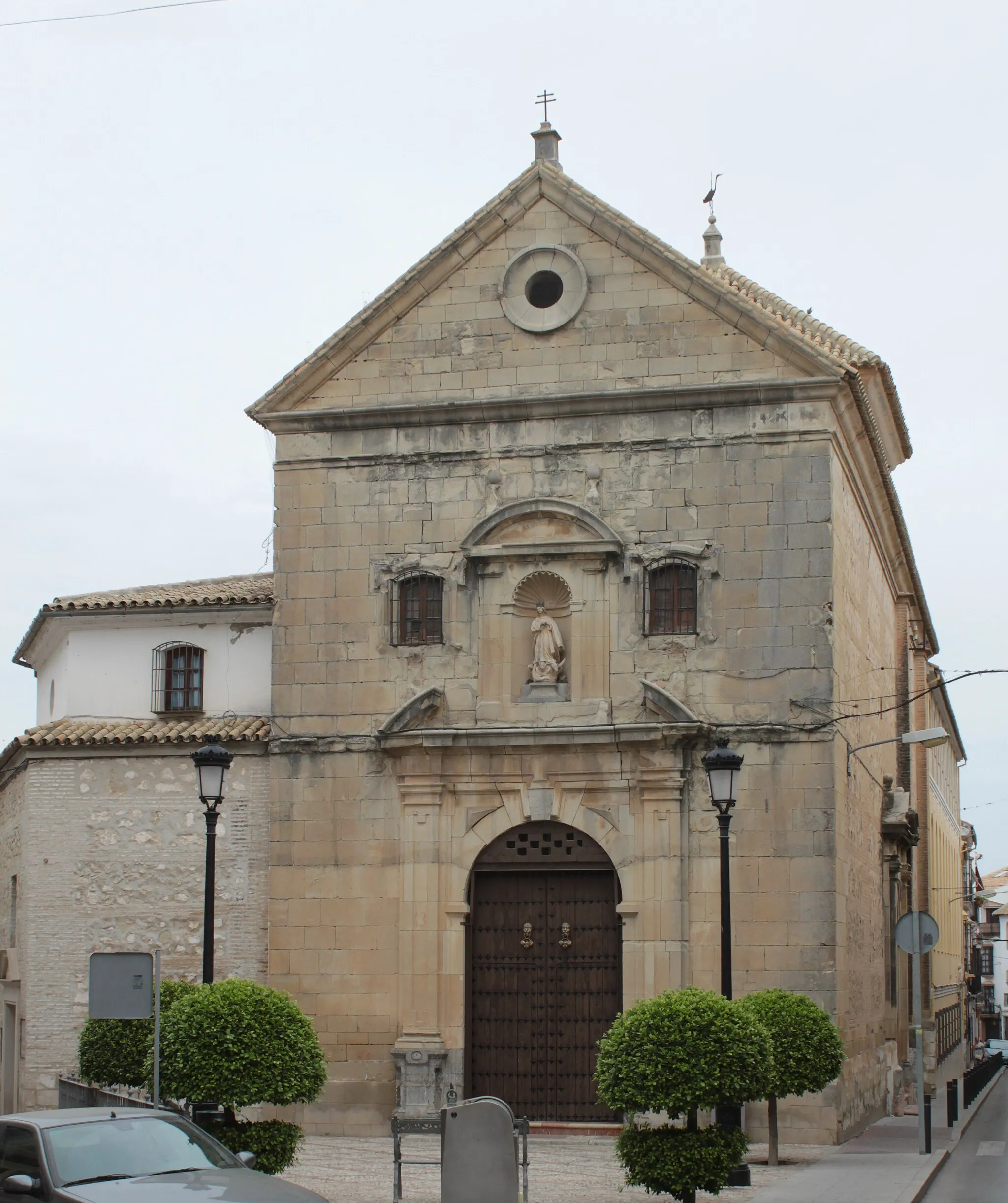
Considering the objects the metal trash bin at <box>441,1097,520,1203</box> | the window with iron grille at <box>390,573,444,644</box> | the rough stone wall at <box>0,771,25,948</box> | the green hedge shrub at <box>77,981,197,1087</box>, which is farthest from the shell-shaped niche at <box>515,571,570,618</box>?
the metal trash bin at <box>441,1097,520,1203</box>

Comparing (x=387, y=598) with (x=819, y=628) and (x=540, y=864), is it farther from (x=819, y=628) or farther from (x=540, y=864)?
(x=819, y=628)

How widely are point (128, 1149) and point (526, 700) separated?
11.6m

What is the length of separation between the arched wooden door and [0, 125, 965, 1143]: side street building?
1.4 inches

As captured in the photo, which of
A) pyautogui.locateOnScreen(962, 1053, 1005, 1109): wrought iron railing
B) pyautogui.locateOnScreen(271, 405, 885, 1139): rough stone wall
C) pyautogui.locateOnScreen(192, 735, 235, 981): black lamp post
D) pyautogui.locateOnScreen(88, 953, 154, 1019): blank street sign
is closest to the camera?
pyautogui.locateOnScreen(88, 953, 154, 1019): blank street sign

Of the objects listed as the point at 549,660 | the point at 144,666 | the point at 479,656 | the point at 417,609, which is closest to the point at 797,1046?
the point at 549,660

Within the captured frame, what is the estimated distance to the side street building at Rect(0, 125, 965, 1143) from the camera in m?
22.6

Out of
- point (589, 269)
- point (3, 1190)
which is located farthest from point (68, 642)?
point (3, 1190)

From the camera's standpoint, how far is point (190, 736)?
2448cm

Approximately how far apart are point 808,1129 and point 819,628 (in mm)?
6268

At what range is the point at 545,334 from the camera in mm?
24109

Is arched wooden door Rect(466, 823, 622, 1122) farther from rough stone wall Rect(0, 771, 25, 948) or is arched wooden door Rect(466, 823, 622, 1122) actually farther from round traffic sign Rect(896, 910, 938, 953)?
rough stone wall Rect(0, 771, 25, 948)

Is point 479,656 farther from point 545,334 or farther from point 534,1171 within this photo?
point 534,1171

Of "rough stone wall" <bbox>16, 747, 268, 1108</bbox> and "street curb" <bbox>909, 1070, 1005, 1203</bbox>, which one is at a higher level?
"rough stone wall" <bbox>16, 747, 268, 1108</bbox>

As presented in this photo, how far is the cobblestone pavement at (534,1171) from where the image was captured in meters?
16.8
